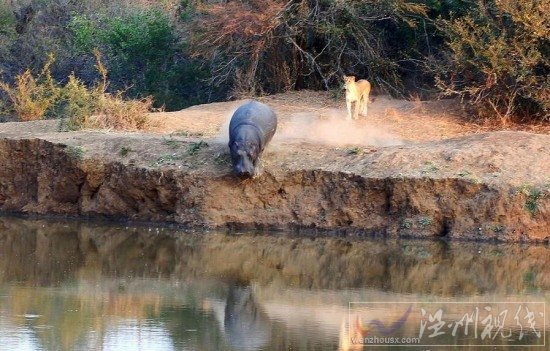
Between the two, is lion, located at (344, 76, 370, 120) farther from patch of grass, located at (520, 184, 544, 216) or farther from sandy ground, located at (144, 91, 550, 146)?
patch of grass, located at (520, 184, 544, 216)

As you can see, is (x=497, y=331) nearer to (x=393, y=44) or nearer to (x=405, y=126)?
(x=405, y=126)

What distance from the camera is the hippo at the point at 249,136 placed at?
16484 millimetres

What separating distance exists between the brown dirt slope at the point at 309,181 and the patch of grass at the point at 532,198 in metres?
0.01

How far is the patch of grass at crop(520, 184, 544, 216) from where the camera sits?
1601 centimetres

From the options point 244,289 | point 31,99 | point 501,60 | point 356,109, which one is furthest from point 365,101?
point 244,289

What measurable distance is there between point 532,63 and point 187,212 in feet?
21.8

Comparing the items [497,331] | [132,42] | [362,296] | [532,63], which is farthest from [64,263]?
[132,42]

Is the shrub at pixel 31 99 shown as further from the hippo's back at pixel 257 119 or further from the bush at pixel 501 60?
the bush at pixel 501 60

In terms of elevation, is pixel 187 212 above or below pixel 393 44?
below

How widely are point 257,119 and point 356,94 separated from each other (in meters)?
3.24

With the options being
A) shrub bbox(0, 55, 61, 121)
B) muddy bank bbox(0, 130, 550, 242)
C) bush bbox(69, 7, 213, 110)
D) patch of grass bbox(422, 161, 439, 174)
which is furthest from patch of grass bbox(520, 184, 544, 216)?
bush bbox(69, 7, 213, 110)

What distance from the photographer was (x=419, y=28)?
904 inches

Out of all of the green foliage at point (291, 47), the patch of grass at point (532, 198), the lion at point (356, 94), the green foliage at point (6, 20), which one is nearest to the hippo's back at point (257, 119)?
the lion at point (356, 94)

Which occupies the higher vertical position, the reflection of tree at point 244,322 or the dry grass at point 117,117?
the dry grass at point 117,117
